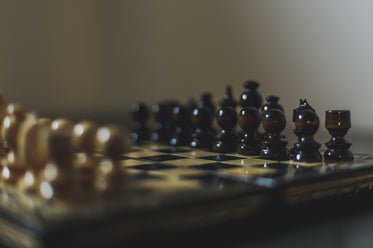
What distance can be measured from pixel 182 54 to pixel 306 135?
77.5 inches

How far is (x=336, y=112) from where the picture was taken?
3.69 feet

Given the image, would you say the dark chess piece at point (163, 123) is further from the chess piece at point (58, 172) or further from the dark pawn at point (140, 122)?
the chess piece at point (58, 172)

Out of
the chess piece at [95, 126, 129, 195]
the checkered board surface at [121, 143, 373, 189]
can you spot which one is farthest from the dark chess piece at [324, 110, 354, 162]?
the chess piece at [95, 126, 129, 195]

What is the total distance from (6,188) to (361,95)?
1628mm

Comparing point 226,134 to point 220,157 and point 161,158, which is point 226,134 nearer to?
point 220,157

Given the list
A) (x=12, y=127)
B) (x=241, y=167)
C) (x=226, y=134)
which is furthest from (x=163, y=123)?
(x=12, y=127)

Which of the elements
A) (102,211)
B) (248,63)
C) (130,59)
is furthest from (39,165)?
(130,59)

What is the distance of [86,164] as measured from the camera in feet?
2.55

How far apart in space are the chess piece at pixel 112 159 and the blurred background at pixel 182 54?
0.98 m

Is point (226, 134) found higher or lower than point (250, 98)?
lower

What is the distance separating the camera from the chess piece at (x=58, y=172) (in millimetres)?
678

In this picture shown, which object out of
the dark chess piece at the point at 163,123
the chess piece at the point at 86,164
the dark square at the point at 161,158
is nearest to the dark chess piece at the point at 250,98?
the dark square at the point at 161,158

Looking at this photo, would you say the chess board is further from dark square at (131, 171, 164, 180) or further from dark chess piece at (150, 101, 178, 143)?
dark chess piece at (150, 101, 178, 143)

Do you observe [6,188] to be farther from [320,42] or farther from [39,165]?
[320,42]
